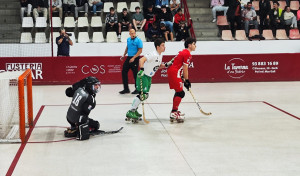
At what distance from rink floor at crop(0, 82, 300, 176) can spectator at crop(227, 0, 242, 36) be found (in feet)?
27.4

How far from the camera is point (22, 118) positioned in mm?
9742

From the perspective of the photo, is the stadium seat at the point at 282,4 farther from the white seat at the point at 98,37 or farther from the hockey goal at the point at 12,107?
the hockey goal at the point at 12,107

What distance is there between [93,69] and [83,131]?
8924mm

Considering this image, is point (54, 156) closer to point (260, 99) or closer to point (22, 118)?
point (22, 118)

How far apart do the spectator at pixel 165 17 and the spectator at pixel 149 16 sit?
38 cm

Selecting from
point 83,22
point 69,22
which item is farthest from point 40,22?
point 83,22

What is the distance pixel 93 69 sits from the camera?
18922 millimetres

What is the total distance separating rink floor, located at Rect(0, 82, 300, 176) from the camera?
828 centimetres

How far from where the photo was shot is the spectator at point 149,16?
2227 cm

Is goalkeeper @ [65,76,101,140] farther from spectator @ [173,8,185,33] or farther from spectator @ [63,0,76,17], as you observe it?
spectator @ [63,0,76,17]

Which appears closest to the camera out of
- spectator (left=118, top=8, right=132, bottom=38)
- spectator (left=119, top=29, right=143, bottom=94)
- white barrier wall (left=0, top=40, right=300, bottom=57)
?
spectator (left=119, top=29, right=143, bottom=94)

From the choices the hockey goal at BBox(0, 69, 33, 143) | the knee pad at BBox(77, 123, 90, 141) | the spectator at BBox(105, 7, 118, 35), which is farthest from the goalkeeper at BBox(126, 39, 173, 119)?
the spectator at BBox(105, 7, 118, 35)

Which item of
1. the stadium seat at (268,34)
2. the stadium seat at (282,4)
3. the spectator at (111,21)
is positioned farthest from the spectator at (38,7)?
the stadium seat at (282,4)

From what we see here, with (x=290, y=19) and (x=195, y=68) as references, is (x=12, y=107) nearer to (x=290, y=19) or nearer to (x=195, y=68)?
(x=195, y=68)
